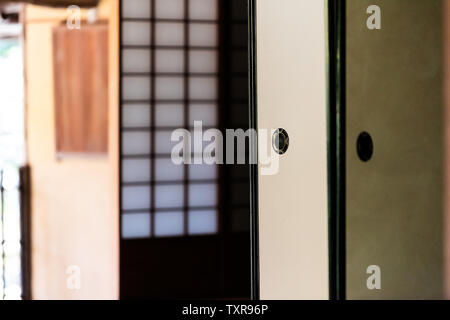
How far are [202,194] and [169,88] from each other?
821 millimetres

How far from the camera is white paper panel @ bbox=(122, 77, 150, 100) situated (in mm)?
3607

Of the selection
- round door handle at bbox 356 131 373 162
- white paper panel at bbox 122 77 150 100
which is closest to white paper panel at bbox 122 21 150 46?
white paper panel at bbox 122 77 150 100

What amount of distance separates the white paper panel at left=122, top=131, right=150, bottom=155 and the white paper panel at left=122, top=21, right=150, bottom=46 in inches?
25.9

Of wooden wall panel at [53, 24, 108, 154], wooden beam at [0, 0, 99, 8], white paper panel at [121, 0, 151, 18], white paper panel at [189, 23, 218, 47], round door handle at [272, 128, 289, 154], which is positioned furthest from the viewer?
wooden wall panel at [53, 24, 108, 154]

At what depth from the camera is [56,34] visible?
13.4 ft

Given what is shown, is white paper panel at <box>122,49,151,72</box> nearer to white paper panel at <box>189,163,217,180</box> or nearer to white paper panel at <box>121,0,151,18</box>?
white paper panel at <box>121,0,151,18</box>

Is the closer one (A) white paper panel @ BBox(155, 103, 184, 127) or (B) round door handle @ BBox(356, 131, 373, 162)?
(B) round door handle @ BBox(356, 131, 373, 162)

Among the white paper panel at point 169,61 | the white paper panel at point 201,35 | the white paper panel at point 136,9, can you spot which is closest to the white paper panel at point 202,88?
the white paper panel at point 169,61

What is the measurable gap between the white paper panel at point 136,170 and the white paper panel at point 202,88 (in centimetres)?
60

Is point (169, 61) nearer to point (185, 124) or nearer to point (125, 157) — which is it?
point (185, 124)

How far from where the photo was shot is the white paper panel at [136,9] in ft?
11.8

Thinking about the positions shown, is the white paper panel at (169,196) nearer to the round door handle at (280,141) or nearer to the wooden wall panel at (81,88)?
the wooden wall panel at (81,88)

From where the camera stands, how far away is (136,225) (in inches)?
144

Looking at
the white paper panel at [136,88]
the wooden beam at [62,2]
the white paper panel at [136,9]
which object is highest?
the wooden beam at [62,2]
